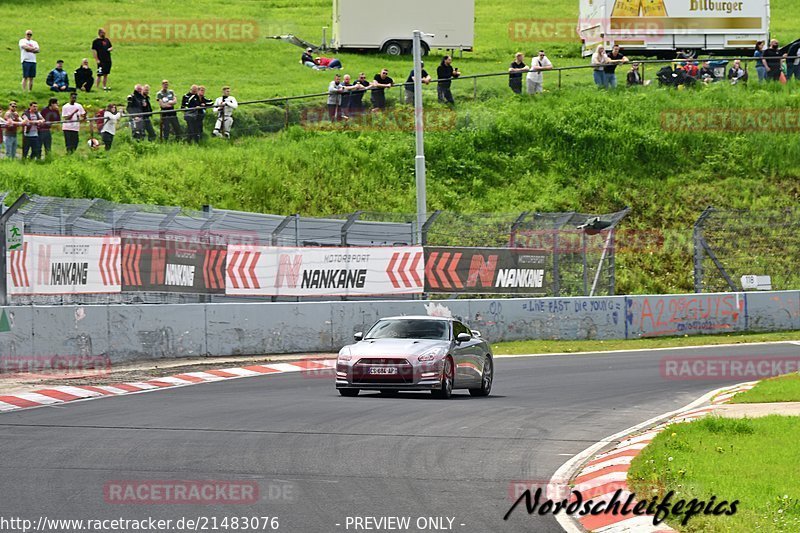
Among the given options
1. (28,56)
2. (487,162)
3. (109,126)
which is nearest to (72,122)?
(109,126)

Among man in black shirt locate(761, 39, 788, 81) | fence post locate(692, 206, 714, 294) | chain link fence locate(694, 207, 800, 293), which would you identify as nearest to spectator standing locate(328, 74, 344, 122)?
chain link fence locate(694, 207, 800, 293)

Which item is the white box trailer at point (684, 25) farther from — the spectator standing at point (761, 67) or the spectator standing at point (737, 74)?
the spectator standing at point (737, 74)

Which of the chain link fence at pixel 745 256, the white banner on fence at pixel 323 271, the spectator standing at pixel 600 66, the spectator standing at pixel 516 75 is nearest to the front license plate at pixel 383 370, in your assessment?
the white banner on fence at pixel 323 271

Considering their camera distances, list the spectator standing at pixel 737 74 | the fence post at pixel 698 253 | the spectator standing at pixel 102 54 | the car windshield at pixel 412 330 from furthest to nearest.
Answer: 1. the spectator standing at pixel 737 74
2. the spectator standing at pixel 102 54
3. the fence post at pixel 698 253
4. the car windshield at pixel 412 330

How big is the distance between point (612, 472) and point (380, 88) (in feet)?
96.6

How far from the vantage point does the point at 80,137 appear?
1400 inches

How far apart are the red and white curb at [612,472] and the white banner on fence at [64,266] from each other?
11565mm

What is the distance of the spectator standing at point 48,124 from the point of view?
3356 centimetres

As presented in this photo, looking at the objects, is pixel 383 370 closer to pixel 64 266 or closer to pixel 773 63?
pixel 64 266

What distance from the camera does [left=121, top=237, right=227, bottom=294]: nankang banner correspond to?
77.9 feet

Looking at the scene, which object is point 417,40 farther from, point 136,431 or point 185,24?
point 185,24

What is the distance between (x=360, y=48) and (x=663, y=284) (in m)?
22.1

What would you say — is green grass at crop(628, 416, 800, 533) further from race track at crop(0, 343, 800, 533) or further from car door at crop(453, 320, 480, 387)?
car door at crop(453, 320, 480, 387)

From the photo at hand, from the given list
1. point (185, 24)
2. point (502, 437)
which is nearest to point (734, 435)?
point (502, 437)
